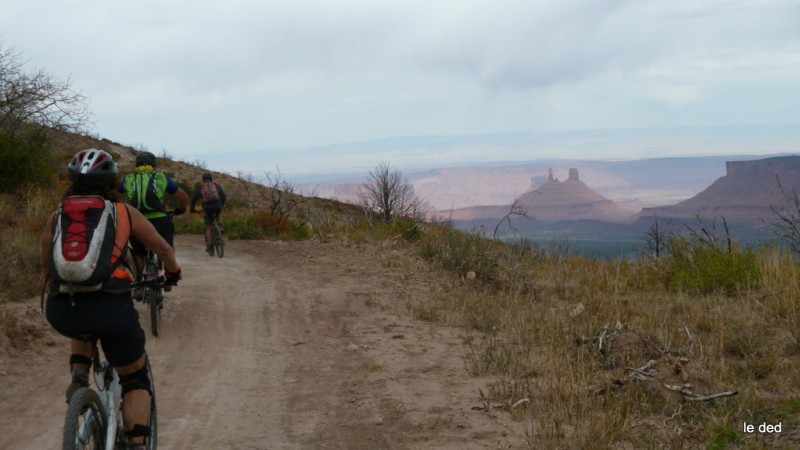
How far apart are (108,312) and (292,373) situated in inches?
175

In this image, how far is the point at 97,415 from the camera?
13.6ft

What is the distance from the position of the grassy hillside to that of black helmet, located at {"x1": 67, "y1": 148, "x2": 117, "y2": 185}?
344 cm

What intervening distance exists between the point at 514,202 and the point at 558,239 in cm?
234

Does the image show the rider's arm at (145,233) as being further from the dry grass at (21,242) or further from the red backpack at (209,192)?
the red backpack at (209,192)

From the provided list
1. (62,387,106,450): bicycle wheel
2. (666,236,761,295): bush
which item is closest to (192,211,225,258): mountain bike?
(666,236,761,295): bush

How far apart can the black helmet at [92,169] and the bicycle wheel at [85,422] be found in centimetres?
110

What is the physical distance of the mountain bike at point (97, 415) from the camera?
3.85 m

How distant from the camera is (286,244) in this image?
18.8 meters

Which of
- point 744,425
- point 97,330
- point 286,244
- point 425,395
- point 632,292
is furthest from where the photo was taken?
point 286,244

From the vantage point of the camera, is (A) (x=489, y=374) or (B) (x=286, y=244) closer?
(A) (x=489, y=374)

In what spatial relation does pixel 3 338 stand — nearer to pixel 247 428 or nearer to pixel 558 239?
pixel 247 428

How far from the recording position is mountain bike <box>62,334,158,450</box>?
385cm

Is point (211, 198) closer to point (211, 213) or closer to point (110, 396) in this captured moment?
point (211, 213)

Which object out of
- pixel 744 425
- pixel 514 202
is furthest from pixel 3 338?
pixel 514 202
